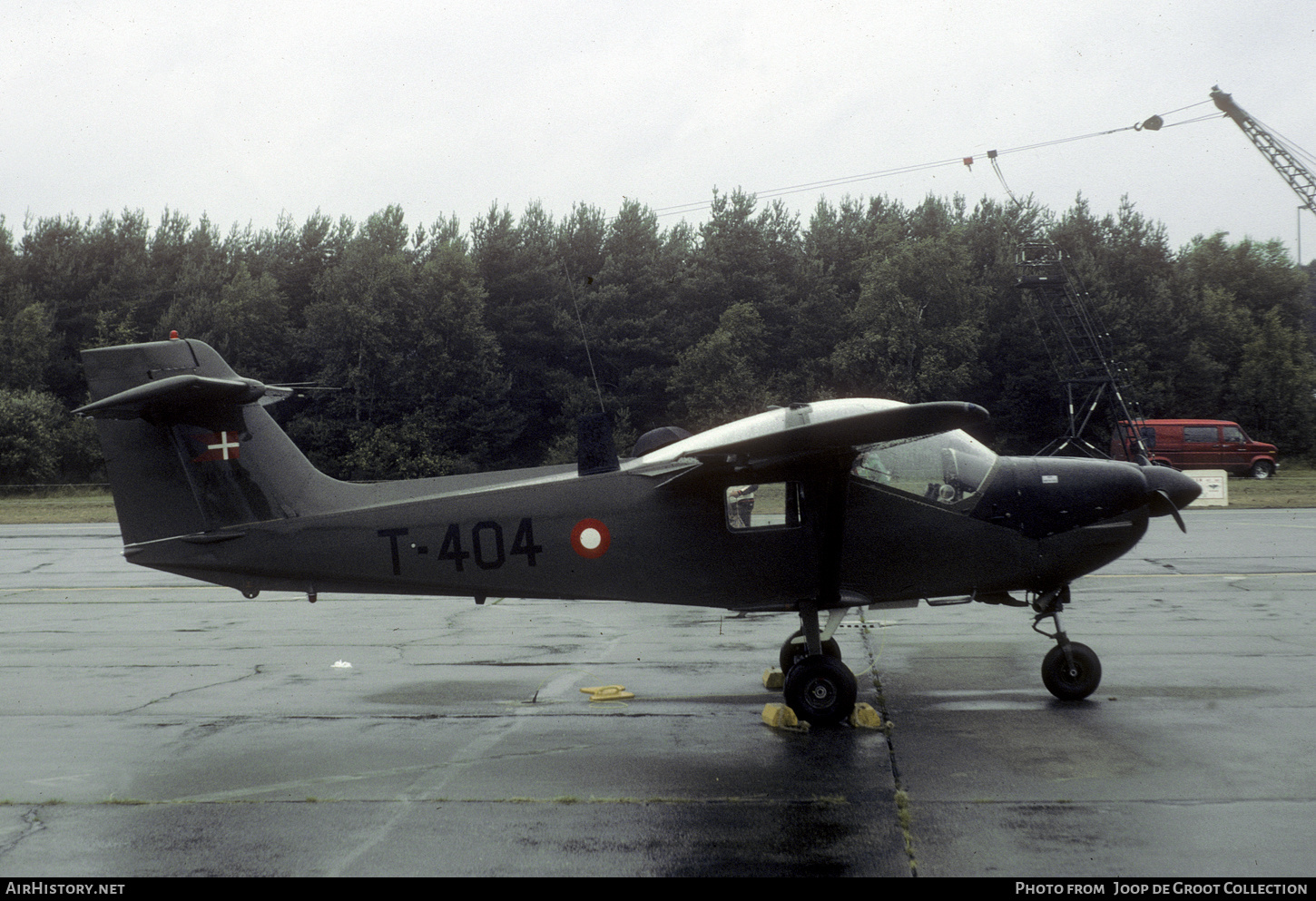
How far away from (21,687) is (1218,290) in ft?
206

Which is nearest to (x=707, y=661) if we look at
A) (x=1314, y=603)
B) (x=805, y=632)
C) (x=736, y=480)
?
(x=805, y=632)

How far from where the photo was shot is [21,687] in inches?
364

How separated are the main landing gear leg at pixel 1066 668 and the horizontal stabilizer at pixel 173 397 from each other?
6347mm

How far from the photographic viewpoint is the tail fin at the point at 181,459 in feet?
25.7

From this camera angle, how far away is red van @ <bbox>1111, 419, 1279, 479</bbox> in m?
39.7

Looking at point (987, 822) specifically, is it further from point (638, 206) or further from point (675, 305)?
point (638, 206)

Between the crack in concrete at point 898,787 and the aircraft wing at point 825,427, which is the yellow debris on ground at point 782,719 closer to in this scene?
the crack in concrete at point 898,787

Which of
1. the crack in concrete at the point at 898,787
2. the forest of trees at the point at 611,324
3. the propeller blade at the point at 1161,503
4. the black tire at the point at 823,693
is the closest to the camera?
the crack in concrete at the point at 898,787

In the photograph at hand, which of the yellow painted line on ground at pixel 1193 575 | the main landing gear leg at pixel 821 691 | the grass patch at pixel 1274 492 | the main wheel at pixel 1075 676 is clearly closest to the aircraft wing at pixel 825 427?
the main landing gear leg at pixel 821 691

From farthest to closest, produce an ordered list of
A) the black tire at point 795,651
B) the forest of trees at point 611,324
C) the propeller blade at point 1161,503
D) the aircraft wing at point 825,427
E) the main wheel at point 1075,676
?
the forest of trees at point 611,324, the black tire at point 795,651, the main wheel at point 1075,676, the propeller blade at point 1161,503, the aircraft wing at point 825,427

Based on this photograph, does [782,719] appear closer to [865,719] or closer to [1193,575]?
[865,719]

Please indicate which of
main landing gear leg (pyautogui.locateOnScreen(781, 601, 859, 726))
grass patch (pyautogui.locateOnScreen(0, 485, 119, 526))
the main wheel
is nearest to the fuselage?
main landing gear leg (pyautogui.locateOnScreen(781, 601, 859, 726))

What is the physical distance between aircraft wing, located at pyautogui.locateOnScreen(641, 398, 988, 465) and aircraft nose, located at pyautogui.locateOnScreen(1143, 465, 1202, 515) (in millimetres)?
2142

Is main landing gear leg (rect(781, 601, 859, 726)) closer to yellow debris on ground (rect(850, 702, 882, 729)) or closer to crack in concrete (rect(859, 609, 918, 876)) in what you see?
yellow debris on ground (rect(850, 702, 882, 729))
